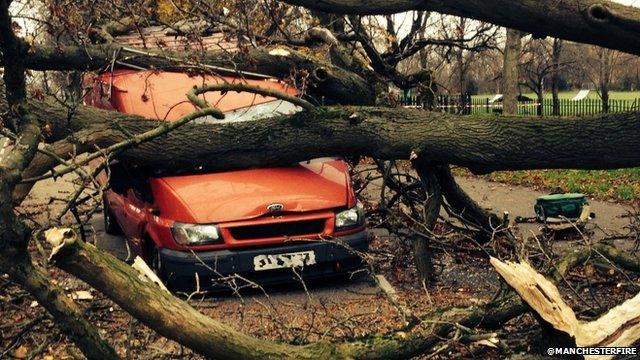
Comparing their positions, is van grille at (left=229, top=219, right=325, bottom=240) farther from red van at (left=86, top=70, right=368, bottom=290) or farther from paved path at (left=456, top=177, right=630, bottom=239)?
paved path at (left=456, top=177, right=630, bottom=239)

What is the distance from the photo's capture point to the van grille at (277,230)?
22.6 feet

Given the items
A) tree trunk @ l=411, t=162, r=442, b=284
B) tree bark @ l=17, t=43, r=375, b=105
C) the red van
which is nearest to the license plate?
the red van

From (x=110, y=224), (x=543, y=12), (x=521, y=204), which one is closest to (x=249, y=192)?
(x=543, y=12)

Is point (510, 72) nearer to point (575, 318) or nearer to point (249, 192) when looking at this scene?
point (249, 192)

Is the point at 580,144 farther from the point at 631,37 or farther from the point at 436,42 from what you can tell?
the point at 436,42

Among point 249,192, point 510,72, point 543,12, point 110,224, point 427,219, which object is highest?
point 543,12

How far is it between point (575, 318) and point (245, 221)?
344 cm

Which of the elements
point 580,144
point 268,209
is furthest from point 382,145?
point 580,144

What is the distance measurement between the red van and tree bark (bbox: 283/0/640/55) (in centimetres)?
172

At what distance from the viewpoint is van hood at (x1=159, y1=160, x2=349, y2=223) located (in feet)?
22.7

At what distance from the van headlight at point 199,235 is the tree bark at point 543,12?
1989 mm

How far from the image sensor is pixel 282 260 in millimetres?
6852

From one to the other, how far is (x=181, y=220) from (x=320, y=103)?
2450mm

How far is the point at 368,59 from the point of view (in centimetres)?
983
